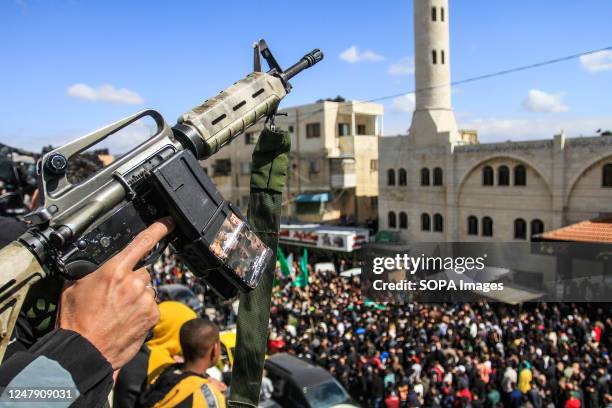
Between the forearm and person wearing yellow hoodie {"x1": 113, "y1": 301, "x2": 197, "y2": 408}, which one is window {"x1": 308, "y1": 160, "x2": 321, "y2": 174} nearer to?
person wearing yellow hoodie {"x1": 113, "y1": 301, "x2": 197, "y2": 408}

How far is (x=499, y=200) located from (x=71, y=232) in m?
23.3

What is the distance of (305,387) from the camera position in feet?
27.5

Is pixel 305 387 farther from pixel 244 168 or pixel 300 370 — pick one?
pixel 244 168

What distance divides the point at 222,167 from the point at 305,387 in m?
30.5

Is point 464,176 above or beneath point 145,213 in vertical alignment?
above

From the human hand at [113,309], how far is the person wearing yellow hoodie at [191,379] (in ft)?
4.20

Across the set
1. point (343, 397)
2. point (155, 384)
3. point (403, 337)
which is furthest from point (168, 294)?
point (155, 384)

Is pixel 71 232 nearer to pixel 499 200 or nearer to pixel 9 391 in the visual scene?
pixel 9 391

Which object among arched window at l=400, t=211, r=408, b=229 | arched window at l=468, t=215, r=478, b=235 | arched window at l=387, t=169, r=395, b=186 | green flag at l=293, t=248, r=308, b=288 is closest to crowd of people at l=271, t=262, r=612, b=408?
green flag at l=293, t=248, r=308, b=288

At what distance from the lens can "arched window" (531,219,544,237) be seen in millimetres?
21255

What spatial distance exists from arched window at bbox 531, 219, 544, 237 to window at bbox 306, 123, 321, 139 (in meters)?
15.2

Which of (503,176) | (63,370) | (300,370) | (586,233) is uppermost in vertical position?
(503,176)

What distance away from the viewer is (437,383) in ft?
30.2

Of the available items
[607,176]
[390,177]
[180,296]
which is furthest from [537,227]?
[180,296]
